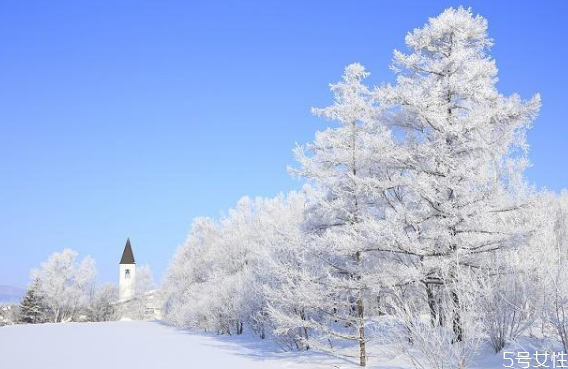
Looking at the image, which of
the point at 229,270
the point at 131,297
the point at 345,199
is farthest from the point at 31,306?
the point at 345,199

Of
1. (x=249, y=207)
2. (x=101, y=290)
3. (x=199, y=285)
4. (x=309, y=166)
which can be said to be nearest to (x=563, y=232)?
(x=249, y=207)

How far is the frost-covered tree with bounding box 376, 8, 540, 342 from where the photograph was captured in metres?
12.6

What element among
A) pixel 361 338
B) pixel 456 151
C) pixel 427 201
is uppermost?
pixel 456 151

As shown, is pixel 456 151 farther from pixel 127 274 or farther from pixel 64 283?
pixel 127 274

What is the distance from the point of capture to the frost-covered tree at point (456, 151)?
12.6 metres

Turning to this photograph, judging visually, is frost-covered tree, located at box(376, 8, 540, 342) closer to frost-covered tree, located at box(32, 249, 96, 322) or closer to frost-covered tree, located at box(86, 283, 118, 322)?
frost-covered tree, located at box(32, 249, 96, 322)

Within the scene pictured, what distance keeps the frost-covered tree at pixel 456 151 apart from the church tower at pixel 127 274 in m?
85.7

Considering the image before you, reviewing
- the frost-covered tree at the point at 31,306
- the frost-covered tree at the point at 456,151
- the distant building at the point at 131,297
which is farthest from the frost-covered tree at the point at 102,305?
the frost-covered tree at the point at 456,151

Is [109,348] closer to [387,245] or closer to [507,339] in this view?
[387,245]

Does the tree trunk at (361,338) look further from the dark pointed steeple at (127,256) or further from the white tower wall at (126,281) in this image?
the dark pointed steeple at (127,256)

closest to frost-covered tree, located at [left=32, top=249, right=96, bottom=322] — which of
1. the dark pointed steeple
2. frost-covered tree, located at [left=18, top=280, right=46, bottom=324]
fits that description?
frost-covered tree, located at [left=18, top=280, right=46, bottom=324]

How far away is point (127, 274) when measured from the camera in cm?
9750

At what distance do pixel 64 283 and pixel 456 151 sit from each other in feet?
246

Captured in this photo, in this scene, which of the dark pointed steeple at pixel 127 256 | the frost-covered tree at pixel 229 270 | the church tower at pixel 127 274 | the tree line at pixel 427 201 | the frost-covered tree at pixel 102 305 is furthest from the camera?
the dark pointed steeple at pixel 127 256
